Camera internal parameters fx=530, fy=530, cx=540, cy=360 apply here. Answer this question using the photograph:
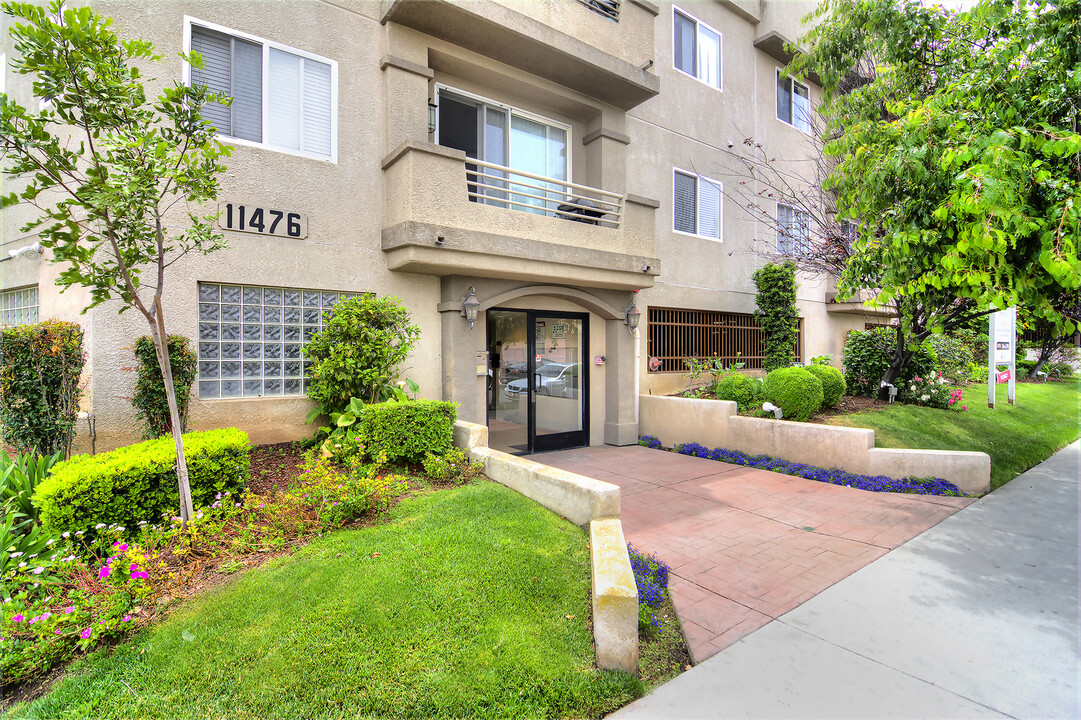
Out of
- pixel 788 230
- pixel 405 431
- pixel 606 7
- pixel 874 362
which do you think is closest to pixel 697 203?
pixel 788 230

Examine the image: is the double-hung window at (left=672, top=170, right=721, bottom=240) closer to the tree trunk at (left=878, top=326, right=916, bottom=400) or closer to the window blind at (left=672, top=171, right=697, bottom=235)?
the window blind at (left=672, top=171, right=697, bottom=235)

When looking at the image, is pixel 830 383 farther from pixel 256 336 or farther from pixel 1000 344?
pixel 256 336

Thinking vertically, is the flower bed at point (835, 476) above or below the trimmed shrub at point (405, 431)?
below

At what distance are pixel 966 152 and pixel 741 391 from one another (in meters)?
6.27

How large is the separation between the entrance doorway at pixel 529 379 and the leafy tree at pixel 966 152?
484 centimetres

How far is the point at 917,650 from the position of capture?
3578 mm

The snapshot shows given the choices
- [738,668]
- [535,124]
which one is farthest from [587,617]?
[535,124]

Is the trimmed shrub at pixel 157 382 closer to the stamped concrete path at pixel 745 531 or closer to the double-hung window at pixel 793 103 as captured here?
the stamped concrete path at pixel 745 531

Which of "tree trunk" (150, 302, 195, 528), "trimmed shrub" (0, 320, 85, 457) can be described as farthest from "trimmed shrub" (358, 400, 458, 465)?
"trimmed shrub" (0, 320, 85, 457)

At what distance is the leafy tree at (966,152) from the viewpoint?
3.93 m

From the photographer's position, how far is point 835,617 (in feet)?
13.1

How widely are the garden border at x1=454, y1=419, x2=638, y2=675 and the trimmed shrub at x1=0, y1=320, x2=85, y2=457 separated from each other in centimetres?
417

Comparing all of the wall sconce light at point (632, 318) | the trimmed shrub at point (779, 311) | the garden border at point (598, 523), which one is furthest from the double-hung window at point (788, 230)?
the garden border at point (598, 523)

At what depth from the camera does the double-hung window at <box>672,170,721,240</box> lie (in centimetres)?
1166
